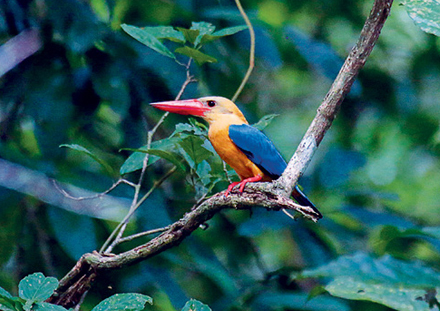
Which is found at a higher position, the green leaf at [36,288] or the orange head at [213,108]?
the orange head at [213,108]

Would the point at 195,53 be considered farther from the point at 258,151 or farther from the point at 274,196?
the point at 274,196

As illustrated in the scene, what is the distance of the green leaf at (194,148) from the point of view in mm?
2029

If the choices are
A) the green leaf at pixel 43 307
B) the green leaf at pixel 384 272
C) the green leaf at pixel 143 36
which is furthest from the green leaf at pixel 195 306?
the green leaf at pixel 143 36

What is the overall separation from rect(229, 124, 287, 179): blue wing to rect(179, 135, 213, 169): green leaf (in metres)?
0.51

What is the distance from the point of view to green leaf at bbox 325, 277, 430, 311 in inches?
82.4

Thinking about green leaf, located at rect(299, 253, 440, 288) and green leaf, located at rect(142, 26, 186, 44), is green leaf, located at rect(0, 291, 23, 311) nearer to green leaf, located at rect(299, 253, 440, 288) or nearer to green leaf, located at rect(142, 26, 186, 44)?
green leaf, located at rect(299, 253, 440, 288)

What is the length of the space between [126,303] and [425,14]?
4.29 ft

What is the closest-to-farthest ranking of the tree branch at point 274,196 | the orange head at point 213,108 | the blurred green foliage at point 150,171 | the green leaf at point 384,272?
the tree branch at point 274,196
the green leaf at point 384,272
the blurred green foliage at point 150,171
the orange head at point 213,108

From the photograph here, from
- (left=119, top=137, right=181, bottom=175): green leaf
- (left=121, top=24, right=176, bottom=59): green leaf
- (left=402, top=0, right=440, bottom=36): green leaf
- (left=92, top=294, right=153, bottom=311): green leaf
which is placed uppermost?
(left=402, top=0, right=440, bottom=36): green leaf

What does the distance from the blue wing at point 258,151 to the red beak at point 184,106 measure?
0.86 feet

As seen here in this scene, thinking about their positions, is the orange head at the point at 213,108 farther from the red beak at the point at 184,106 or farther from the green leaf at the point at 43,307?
the green leaf at the point at 43,307

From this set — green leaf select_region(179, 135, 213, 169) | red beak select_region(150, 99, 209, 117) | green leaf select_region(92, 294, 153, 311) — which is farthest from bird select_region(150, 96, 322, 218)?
green leaf select_region(92, 294, 153, 311)

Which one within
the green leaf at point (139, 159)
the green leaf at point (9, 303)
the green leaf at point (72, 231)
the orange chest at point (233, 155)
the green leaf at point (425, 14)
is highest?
the green leaf at point (425, 14)

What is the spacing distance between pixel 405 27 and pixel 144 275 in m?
4.09
